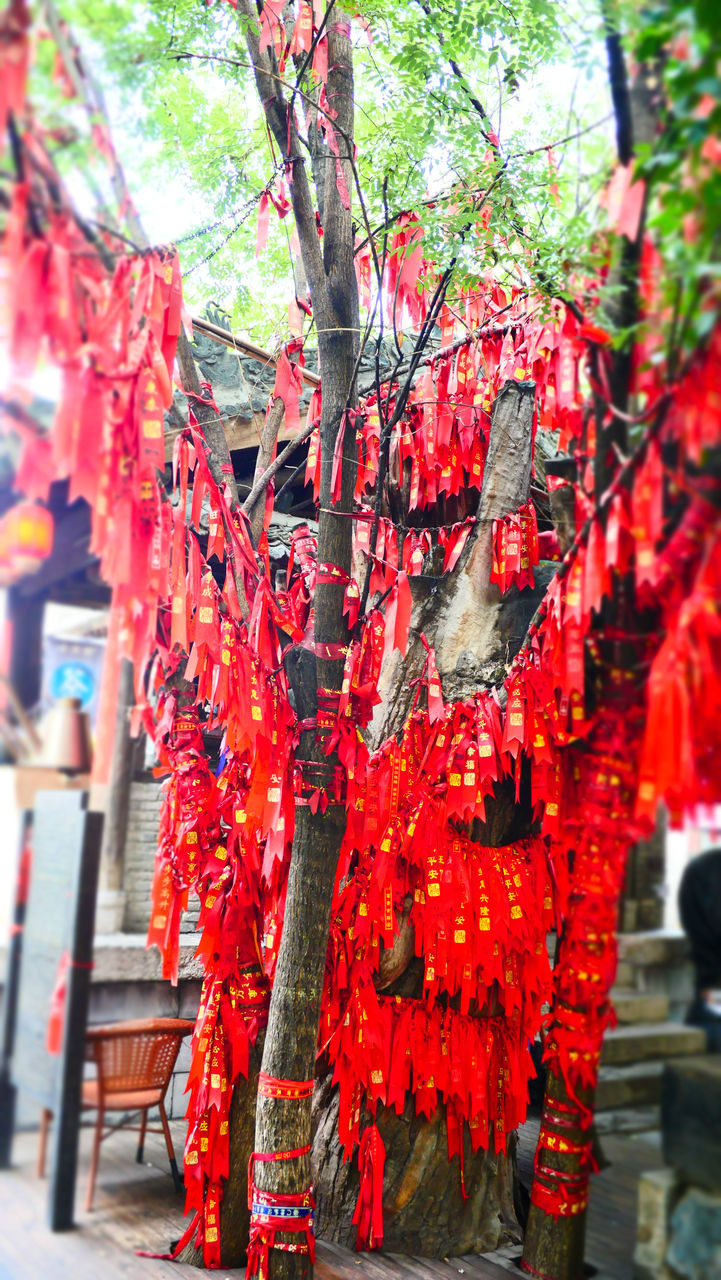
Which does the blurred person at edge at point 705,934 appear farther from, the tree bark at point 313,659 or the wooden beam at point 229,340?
the wooden beam at point 229,340

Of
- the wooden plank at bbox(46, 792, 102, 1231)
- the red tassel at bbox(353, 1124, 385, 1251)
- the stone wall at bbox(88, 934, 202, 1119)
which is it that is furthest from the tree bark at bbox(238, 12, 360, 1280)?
the wooden plank at bbox(46, 792, 102, 1231)

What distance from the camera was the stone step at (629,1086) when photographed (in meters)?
2.23

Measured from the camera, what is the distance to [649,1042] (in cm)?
230

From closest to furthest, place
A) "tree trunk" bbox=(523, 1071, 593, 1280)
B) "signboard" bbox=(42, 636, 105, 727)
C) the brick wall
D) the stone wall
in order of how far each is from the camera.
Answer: "signboard" bbox=(42, 636, 105, 727) → the stone wall → "tree trunk" bbox=(523, 1071, 593, 1280) → the brick wall

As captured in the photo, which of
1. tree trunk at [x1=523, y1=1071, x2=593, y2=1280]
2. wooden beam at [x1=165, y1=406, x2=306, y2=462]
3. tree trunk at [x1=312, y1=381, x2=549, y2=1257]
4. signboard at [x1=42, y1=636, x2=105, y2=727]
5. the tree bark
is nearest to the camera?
signboard at [x1=42, y1=636, x2=105, y2=727]

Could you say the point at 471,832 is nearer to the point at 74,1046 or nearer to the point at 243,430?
the point at 74,1046

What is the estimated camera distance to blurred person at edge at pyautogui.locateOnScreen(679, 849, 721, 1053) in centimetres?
217

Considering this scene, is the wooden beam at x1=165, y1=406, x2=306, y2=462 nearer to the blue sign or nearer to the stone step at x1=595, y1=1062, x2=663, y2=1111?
the blue sign

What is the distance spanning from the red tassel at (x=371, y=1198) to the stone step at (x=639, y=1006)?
6.50 feet

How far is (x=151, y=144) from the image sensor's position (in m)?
2.98

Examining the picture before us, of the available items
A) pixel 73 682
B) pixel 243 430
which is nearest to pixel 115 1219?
pixel 73 682

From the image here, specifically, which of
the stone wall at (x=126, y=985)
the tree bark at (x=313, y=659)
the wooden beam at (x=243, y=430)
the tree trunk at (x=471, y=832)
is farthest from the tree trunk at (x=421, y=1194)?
the wooden beam at (x=243, y=430)

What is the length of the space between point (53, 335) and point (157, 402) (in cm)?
40

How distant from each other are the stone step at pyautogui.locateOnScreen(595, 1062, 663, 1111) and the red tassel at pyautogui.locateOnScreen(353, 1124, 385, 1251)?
1.73m
